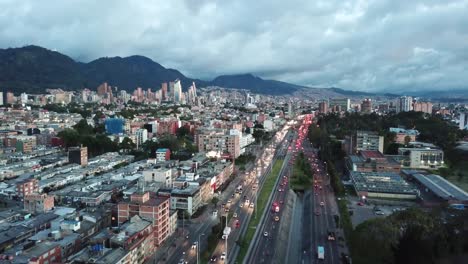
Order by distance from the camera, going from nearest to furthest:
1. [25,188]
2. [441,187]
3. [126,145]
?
[25,188], [441,187], [126,145]

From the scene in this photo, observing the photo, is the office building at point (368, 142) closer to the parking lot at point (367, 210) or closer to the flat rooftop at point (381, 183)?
the flat rooftop at point (381, 183)

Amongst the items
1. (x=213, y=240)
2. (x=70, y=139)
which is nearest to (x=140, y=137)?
(x=70, y=139)

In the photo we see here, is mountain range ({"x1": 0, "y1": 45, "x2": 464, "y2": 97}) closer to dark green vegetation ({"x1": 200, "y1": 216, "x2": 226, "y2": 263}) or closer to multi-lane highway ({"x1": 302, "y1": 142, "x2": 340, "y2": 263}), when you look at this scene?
multi-lane highway ({"x1": 302, "y1": 142, "x2": 340, "y2": 263})

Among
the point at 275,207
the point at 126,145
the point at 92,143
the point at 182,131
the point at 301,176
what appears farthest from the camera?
the point at 182,131

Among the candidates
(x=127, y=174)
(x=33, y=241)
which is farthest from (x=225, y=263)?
(x=127, y=174)

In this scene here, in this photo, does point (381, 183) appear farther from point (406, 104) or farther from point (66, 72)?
point (66, 72)

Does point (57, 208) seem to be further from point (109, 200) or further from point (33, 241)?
point (33, 241)
